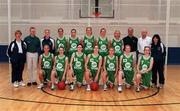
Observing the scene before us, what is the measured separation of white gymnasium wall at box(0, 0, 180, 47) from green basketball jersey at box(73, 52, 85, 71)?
605 cm

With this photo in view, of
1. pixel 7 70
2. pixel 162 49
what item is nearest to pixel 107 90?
pixel 162 49

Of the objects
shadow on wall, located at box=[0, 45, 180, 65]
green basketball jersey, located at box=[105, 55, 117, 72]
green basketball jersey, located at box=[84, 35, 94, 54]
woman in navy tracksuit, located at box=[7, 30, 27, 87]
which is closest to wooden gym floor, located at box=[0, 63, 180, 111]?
woman in navy tracksuit, located at box=[7, 30, 27, 87]

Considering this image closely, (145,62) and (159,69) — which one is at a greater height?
(145,62)

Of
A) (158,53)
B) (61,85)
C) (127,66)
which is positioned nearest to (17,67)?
(61,85)

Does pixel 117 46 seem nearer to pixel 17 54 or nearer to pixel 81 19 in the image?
pixel 17 54

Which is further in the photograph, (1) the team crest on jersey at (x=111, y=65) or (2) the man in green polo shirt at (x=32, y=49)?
(2) the man in green polo shirt at (x=32, y=49)

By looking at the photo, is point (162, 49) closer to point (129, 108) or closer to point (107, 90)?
point (107, 90)

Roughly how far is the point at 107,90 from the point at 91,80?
1.67ft

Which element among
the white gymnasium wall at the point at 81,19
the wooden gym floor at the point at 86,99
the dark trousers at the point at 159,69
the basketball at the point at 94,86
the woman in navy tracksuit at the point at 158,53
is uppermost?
the white gymnasium wall at the point at 81,19

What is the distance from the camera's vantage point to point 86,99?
7.88 metres

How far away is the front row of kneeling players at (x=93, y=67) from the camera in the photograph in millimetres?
9062

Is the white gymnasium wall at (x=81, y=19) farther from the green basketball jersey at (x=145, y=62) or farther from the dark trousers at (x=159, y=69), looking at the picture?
the green basketball jersey at (x=145, y=62)

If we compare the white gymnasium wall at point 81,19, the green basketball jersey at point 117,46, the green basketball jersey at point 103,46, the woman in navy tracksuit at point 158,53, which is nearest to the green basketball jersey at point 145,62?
the woman in navy tracksuit at point 158,53

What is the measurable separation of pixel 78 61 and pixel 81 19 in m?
6.22
